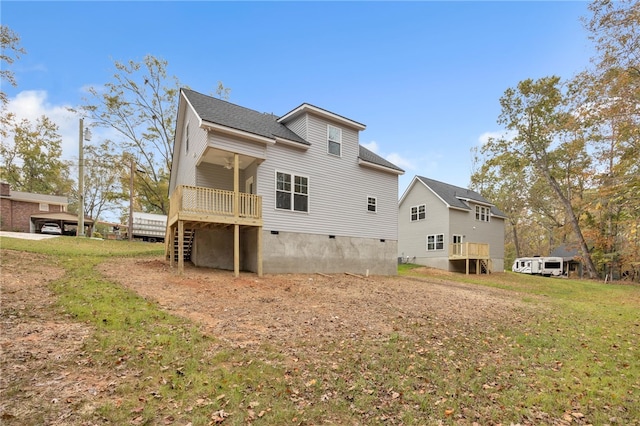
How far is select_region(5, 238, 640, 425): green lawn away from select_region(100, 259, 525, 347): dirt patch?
591 millimetres

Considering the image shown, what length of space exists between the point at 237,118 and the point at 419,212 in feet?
64.3

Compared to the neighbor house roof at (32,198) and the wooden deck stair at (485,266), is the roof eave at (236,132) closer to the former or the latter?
the wooden deck stair at (485,266)

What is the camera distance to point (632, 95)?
1378 cm

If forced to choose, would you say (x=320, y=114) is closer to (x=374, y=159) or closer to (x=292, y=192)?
(x=292, y=192)

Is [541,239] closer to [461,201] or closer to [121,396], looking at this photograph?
[461,201]

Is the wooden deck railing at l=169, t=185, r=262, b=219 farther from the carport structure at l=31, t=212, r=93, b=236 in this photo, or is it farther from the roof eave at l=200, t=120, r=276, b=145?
the carport structure at l=31, t=212, r=93, b=236

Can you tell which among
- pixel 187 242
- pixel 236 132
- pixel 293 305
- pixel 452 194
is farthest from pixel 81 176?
pixel 452 194

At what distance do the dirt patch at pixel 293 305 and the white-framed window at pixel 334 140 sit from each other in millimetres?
6589

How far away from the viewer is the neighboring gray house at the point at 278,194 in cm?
1232

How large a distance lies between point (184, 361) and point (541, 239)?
204 ft

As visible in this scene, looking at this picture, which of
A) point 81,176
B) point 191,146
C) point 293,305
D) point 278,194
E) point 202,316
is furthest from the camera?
point 81,176

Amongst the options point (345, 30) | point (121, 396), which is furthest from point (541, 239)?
point (121, 396)

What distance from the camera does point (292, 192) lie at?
14.4 meters

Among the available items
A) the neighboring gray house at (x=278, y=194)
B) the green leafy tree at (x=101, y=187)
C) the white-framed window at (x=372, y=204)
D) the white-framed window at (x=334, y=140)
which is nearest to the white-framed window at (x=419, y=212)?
the neighboring gray house at (x=278, y=194)
